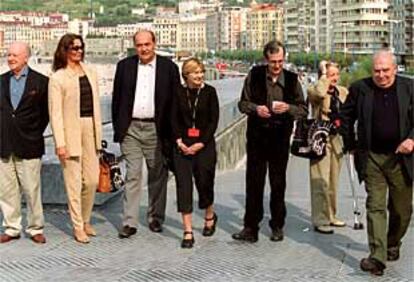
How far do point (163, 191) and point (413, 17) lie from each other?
11344 centimetres

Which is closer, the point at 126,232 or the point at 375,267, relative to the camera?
the point at 375,267

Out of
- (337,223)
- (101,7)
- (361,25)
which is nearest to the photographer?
(337,223)

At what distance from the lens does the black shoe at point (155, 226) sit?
8.00m

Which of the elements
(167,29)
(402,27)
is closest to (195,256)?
(402,27)

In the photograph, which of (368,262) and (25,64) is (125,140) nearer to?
(25,64)

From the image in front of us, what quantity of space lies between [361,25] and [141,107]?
495 ft

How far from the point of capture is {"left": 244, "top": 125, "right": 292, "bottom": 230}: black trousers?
741cm

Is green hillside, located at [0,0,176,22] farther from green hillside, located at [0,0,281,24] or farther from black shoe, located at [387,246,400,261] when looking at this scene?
black shoe, located at [387,246,400,261]

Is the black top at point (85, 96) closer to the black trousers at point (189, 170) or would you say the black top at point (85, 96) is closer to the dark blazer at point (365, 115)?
the black trousers at point (189, 170)

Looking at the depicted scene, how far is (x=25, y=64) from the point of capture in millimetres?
7344

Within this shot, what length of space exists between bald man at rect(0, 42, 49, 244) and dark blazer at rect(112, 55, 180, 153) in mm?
619

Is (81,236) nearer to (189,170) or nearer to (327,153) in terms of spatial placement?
(189,170)

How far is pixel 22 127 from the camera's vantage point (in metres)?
7.34

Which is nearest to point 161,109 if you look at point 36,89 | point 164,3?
point 36,89
